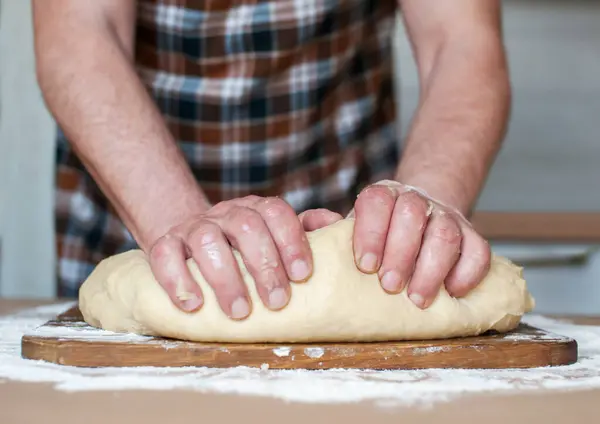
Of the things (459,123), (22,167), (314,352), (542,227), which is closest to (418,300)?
(314,352)

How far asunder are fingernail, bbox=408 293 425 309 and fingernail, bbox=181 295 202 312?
23cm

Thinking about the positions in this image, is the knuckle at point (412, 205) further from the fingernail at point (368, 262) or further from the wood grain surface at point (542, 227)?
the wood grain surface at point (542, 227)

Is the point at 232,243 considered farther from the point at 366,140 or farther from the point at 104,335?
the point at 366,140

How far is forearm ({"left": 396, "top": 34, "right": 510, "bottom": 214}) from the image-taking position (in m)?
1.00

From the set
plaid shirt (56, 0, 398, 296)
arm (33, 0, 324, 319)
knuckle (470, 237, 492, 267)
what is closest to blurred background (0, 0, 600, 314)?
plaid shirt (56, 0, 398, 296)

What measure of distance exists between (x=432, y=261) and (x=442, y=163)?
0.24 m

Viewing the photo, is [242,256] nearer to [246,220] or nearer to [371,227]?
[246,220]

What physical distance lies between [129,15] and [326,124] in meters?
0.45

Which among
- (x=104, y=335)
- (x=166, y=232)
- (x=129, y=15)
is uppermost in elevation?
(x=129, y=15)

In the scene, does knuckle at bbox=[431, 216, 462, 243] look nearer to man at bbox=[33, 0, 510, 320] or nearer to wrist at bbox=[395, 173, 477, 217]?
man at bbox=[33, 0, 510, 320]

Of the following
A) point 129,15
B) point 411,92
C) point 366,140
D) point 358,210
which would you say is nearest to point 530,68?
point 411,92

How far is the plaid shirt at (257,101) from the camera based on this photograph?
134 cm

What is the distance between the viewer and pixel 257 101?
1389mm

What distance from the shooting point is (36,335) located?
31.6 inches
